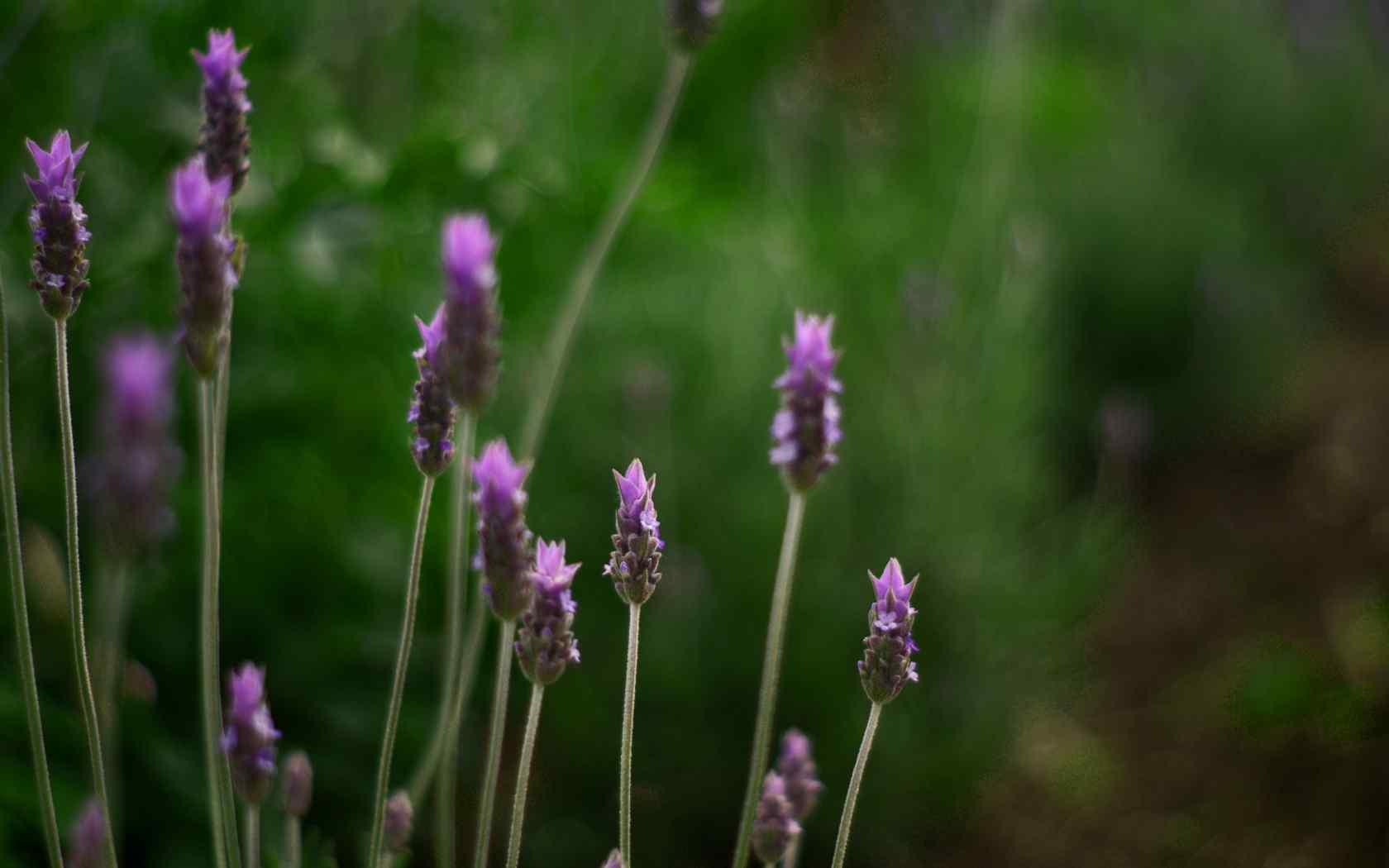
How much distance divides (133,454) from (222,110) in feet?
0.89

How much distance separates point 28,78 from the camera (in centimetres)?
169

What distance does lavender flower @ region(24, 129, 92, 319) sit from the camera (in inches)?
28.7

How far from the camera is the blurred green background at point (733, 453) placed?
1.66m

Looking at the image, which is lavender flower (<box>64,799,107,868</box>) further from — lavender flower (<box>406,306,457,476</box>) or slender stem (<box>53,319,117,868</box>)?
lavender flower (<box>406,306,457,476</box>)

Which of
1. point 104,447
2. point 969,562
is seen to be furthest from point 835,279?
point 104,447

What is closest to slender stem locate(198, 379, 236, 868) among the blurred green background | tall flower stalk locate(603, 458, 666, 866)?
tall flower stalk locate(603, 458, 666, 866)

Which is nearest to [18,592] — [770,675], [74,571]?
[74,571]

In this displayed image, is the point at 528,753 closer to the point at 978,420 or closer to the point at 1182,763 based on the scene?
the point at 978,420

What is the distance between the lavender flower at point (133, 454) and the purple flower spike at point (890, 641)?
17.1 inches

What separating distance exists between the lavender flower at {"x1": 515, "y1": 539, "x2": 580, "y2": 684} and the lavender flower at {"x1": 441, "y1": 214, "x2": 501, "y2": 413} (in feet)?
0.41

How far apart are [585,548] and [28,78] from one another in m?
1.03

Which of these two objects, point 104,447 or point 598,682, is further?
point 598,682

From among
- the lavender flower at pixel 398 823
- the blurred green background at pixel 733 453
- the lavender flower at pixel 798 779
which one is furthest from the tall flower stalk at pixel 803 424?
the blurred green background at pixel 733 453

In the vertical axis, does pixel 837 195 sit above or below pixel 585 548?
above
